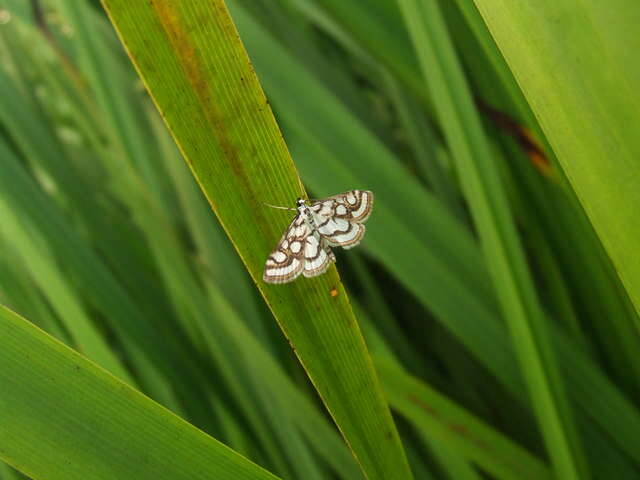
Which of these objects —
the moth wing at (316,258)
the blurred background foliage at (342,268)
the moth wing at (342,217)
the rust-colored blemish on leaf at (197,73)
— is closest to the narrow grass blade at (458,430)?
the blurred background foliage at (342,268)

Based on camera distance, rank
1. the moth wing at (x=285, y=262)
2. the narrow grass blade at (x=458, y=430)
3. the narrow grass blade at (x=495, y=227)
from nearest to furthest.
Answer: the moth wing at (x=285, y=262), the narrow grass blade at (x=495, y=227), the narrow grass blade at (x=458, y=430)

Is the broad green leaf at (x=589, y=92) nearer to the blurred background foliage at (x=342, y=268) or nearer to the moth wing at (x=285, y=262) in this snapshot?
the blurred background foliage at (x=342, y=268)

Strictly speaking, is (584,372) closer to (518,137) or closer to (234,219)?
(518,137)

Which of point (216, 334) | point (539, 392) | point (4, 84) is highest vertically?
point (4, 84)

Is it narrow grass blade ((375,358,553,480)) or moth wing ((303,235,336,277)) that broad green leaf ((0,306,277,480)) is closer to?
moth wing ((303,235,336,277))

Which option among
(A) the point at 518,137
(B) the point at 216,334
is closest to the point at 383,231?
(A) the point at 518,137

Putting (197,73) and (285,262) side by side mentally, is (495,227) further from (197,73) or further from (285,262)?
(197,73)

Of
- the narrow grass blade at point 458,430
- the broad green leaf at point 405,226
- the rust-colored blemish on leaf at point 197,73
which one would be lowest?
the narrow grass blade at point 458,430
